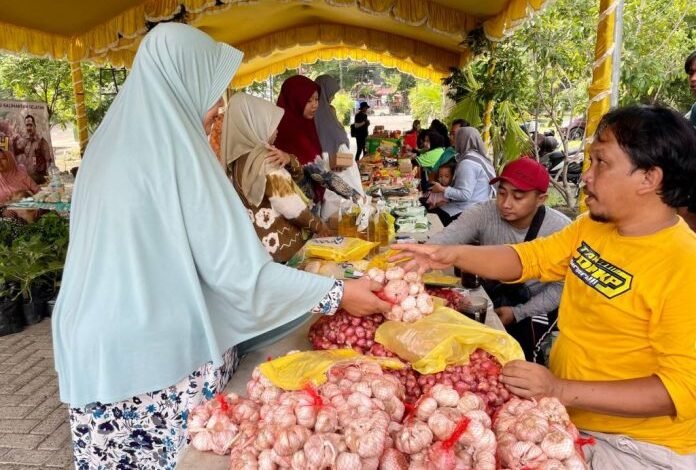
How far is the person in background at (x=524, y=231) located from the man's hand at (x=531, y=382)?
118 cm

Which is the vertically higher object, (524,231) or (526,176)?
(526,176)

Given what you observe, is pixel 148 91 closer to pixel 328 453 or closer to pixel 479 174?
pixel 328 453

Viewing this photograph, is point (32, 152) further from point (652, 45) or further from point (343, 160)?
point (652, 45)

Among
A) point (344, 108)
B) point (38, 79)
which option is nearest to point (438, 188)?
point (38, 79)

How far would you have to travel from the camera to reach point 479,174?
4883mm

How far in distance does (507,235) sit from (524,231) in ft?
0.30

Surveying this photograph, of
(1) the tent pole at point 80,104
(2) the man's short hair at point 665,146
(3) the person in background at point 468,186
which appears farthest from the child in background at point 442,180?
(1) the tent pole at point 80,104

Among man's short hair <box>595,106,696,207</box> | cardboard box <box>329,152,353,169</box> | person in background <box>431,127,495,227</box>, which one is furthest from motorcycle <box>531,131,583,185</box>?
man's short hair <box>595,106,696,207</box>

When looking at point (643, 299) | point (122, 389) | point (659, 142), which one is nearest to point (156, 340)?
point (122, 389)

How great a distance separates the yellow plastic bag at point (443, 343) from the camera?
4.55 feet

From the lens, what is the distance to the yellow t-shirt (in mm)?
1210

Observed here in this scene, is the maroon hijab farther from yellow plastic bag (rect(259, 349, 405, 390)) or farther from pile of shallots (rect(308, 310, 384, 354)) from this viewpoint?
yellow plastic bag (rect(259, 349, 405, 390))

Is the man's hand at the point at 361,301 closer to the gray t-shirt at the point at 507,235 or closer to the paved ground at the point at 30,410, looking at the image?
the gray t-shirt at the point at 507,235

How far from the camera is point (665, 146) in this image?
1255 millimetres
